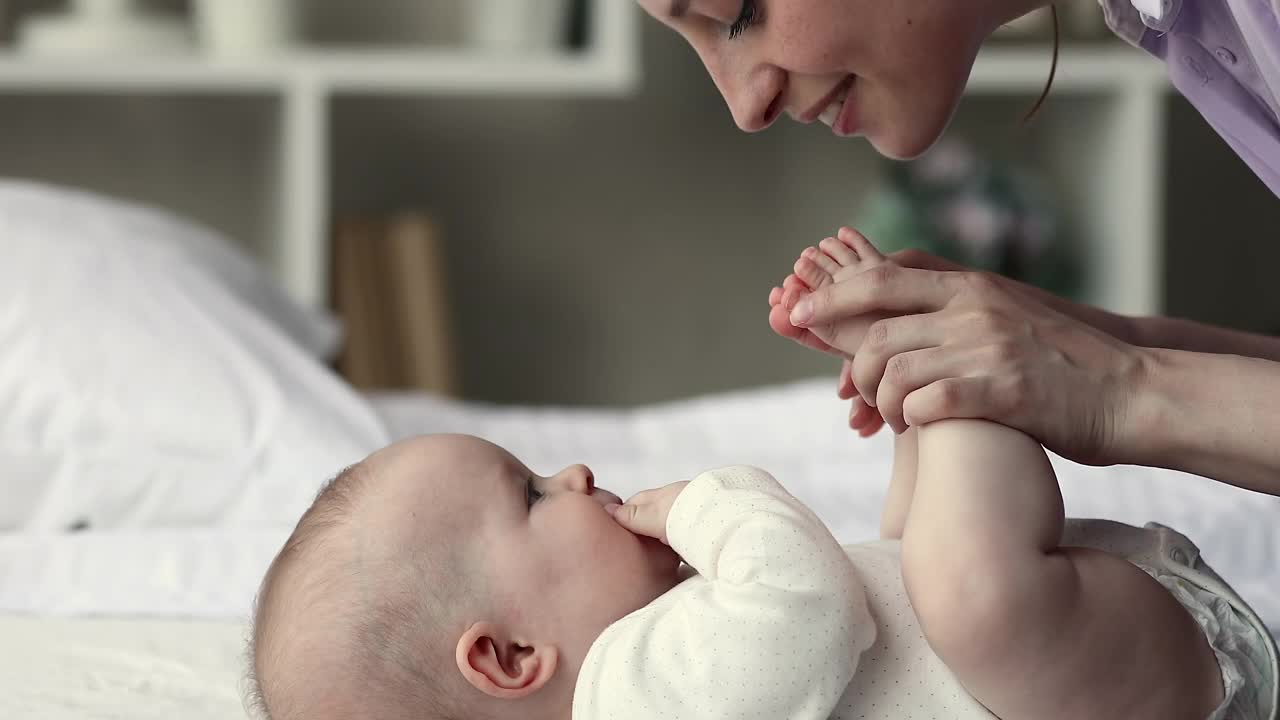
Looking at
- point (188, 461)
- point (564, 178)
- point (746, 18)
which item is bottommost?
point (564, 178)

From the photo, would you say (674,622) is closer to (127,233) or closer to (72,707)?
(72,707)

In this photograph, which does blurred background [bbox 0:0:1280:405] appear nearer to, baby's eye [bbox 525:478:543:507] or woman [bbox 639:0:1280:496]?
woman [bbox 639:0:1280:496]

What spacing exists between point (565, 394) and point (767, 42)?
6.46 feet

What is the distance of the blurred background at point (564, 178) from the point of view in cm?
244

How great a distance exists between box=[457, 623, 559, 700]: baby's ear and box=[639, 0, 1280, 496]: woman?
9.6 inches

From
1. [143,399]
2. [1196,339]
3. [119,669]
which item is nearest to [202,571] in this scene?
[119,669]

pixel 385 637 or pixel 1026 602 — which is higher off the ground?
pixel 1026 602

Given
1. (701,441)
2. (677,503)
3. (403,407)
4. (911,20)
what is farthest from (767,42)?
(403,407)

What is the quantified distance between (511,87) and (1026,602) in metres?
1.84

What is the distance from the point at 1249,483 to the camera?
817 mm

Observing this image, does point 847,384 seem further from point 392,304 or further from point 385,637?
point 392,304

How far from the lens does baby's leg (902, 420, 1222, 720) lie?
0.73 meters

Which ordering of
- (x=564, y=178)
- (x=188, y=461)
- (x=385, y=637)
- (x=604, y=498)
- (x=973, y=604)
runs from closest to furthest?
(x=973, y=604) < (x=385, y=637) < (x=604, y=498) < (x=188, y=461) < (x=564, y=178)

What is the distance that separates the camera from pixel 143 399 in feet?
4.95
